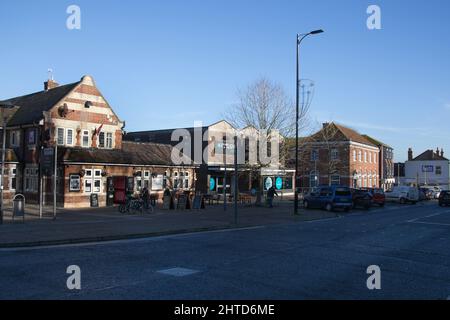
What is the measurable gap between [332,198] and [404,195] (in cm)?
1821

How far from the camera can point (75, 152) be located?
30250 millimetres

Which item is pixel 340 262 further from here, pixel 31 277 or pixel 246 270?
pixel 31 277

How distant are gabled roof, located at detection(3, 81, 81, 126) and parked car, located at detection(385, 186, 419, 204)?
32.4 m

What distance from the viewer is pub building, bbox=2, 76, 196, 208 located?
29672 millimetres

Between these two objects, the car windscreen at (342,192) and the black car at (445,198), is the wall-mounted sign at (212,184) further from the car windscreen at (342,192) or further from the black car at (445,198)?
the black car at (445,198)

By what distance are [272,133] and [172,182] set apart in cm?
893

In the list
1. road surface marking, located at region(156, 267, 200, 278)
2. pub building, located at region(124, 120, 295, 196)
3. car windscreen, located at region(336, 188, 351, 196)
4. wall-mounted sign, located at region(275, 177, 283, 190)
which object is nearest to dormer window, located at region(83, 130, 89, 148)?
pub building, located at region(124, 120, 295, 196)

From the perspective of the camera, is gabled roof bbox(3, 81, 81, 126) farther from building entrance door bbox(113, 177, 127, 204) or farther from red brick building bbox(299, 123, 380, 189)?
red brick building bbox(299, 123, 380, 189)

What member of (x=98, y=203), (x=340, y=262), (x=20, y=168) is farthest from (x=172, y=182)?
(x=340, y=262)

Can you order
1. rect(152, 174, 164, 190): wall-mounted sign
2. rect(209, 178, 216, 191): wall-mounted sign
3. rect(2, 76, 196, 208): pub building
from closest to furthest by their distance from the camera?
1. rect(2, 76, 196, 208): pub building
2. rect(152, 174, 164, 190): wall-mounted sign
3. rect(209, 178, 216, 191): wall-mounted sign

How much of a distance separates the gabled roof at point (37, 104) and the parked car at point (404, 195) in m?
32.4

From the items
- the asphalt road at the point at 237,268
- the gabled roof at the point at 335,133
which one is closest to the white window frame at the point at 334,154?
the gabled roof at the point at 335,133

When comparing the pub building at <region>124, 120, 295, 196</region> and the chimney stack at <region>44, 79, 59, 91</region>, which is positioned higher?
the chimney stack at <region>44, 79, 59, 91</region>

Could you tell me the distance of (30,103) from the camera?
116 ft
